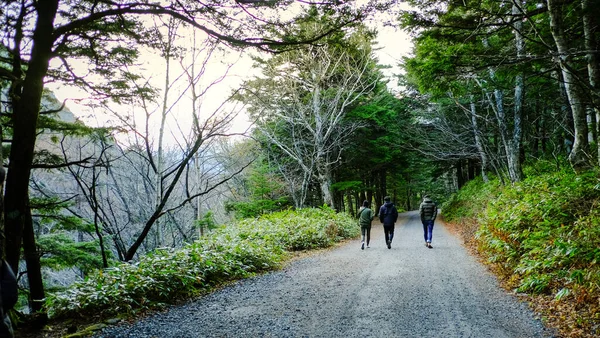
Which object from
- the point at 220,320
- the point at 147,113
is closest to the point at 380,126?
the point at 147,113

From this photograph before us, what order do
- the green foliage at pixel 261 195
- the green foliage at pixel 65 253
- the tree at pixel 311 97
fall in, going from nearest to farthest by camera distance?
the green foliage at pixel 65 253
the tree at pixel 311 97
the green foliage at pixel 261 195

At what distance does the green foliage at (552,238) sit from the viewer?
5.05 m

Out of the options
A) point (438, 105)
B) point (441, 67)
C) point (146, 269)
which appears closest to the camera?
point (146, 269)

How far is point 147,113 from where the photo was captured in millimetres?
7660

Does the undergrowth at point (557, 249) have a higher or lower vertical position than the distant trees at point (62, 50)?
lower

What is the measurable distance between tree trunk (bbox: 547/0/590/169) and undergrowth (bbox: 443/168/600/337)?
21.8 inches

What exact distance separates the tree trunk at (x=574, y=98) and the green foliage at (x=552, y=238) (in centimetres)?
55

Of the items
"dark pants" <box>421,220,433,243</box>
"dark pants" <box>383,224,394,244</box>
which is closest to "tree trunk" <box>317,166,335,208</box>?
"dark pants" <box>383,224,394,244</box>

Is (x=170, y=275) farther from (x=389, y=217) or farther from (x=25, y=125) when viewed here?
(x=389, y=217)

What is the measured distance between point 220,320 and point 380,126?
20433 millimetres

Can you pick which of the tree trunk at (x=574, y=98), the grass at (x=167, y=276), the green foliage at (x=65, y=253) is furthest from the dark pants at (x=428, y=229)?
the green foliage at (x=65, y=253)

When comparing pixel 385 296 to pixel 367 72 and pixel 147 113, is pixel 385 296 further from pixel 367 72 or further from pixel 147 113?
pixel 367 72

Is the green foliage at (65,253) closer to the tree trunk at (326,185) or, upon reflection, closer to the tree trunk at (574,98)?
the tree trunk at (574,98)

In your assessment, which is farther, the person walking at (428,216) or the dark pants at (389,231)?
the dark pants at (389,231)
